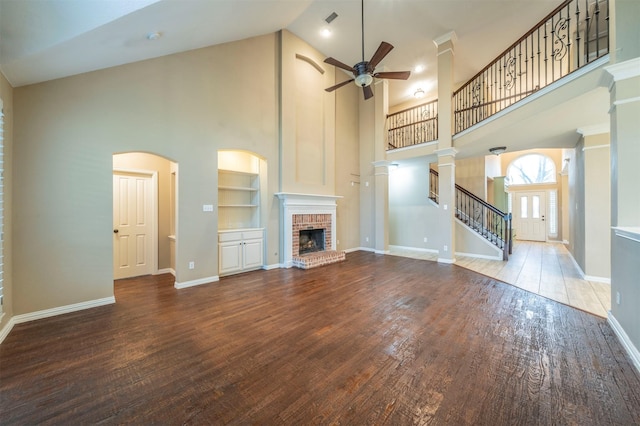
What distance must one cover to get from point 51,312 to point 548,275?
7988 millimetres

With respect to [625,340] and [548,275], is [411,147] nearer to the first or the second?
[548,275]

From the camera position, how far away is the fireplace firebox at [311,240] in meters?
6.39

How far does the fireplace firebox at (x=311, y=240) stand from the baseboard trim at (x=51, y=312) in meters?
3.76

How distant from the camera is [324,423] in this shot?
1491mm

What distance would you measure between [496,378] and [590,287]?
12.5 feet

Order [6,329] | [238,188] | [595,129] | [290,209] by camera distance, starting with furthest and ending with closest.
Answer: [290,209]
[238,188]
[595,129]
[6,329]

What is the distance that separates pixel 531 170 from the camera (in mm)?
10367

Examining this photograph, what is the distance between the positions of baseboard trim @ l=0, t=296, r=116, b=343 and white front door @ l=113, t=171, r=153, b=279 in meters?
1.45

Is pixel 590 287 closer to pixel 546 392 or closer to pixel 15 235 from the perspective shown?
pixel 546 392

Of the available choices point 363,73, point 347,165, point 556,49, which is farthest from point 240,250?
point 556,49

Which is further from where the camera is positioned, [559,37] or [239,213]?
[239,213]

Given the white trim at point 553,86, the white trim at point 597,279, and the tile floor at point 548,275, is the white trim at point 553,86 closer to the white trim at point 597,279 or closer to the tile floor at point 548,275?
the tile floor at point 548,275

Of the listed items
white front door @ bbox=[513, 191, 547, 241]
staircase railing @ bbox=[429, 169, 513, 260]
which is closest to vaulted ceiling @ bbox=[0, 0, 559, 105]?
staircase railing @ bbox=[429, 169, 513, 260]

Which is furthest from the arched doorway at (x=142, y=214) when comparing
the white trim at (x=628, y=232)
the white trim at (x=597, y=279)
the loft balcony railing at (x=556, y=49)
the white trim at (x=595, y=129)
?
the white trim at (x=597, y=279)
